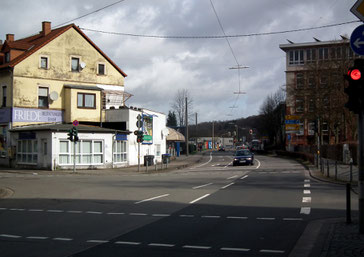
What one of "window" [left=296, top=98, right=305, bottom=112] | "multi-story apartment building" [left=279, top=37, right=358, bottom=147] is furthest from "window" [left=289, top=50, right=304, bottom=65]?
"window" [left=296, top=98, right=305, bottom=112]

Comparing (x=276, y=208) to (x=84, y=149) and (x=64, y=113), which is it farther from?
(x=64, y=113)

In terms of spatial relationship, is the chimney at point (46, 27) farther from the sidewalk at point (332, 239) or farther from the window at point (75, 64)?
the sidewalk at point (332, 239)

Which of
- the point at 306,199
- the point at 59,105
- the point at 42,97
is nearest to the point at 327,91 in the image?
the point at 59,105

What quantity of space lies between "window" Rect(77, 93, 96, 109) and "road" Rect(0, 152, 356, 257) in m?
22.4

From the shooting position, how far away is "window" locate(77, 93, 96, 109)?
127ft

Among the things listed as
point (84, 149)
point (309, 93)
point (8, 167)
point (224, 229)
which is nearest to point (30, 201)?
point (224, 229)

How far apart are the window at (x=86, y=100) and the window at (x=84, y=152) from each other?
520 cm

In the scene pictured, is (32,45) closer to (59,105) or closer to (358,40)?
(59,105)

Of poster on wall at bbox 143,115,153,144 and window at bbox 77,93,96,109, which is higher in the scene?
window at bbox 77,93,96,109

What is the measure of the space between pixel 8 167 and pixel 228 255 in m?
33.4

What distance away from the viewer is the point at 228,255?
22.8 feet

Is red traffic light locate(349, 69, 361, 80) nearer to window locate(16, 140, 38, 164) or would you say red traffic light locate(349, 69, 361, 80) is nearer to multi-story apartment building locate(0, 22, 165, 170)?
multi-story apartment building locate(0, 22, 165, 170)

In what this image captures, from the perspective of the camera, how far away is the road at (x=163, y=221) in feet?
24.7

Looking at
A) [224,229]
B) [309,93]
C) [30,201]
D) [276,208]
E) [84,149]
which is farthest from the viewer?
[309,93]
